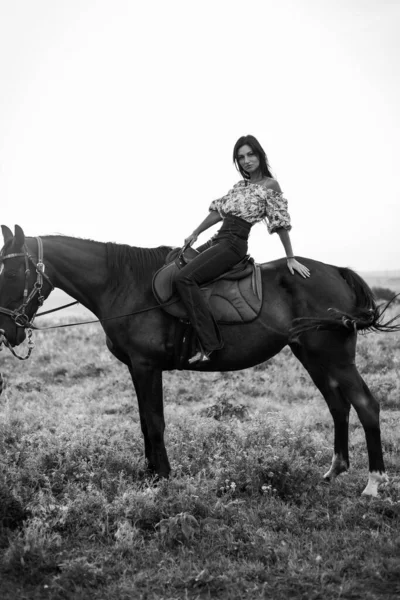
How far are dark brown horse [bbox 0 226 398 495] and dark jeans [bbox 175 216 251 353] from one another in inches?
11.2

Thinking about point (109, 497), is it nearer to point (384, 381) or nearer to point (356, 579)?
point (356, 579)

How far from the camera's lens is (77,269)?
595cm

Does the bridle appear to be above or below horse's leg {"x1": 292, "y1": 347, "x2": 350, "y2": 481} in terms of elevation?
above

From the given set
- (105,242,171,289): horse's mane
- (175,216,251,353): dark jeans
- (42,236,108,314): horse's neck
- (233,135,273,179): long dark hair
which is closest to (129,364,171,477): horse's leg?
(175,216,251,353): dark jeans

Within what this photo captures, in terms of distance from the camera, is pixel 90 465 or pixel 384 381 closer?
pixel 90 465

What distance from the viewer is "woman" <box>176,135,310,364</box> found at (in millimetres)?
5684

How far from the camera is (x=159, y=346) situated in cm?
579

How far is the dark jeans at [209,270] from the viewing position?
223 inches

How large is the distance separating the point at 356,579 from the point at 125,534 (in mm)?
1976

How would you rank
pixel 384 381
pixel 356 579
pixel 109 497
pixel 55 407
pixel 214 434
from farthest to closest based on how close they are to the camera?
pixel 384 381, pixel 55 407, pixel 214 434, pixel 109 497, pixel 356 579

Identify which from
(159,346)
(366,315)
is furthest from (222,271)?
(366,315)

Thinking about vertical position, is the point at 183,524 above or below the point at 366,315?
below

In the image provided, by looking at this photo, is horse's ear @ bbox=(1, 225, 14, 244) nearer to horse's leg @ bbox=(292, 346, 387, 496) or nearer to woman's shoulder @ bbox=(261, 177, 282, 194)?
woman's shoulder @ bbox=(261, 177, 282, 194)

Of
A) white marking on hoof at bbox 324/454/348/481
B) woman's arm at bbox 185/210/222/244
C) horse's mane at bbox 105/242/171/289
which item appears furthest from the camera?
woman's arm at bbox 185/210/222/244
